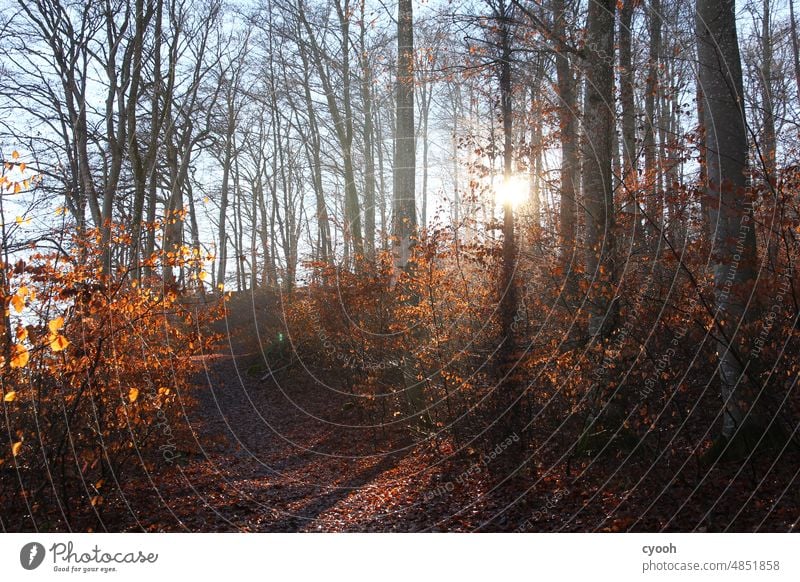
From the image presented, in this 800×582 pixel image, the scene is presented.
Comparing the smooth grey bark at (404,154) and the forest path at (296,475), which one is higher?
the smooth grey bark at (404,154)

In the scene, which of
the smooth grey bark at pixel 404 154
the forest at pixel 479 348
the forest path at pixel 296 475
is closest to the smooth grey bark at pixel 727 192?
the forest at pixel 479 348

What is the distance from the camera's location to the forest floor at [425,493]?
17.3 feet

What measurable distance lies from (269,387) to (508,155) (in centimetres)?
1014

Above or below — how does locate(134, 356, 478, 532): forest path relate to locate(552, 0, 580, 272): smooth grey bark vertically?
below

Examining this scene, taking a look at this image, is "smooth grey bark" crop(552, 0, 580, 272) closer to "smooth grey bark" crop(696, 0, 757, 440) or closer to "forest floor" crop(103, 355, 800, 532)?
"smooth grey bark" crop(696, 0, 757, 440)

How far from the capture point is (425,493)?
7.39m

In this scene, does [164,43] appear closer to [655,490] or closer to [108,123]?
[108,123]

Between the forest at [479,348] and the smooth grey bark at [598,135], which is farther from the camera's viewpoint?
the smooth grey bark at [598,135]

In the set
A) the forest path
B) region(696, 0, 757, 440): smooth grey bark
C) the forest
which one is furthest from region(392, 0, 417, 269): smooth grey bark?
region(696, 0, 757, 440): smooth grey bark

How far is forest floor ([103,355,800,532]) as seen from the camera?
17.3ft

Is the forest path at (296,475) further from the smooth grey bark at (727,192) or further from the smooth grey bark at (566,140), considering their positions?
the smooth grey bark at (566,140)

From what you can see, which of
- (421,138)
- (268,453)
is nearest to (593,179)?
(268,453)

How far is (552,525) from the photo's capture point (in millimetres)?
5754

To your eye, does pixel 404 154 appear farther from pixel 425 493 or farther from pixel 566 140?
pixel 425 493
